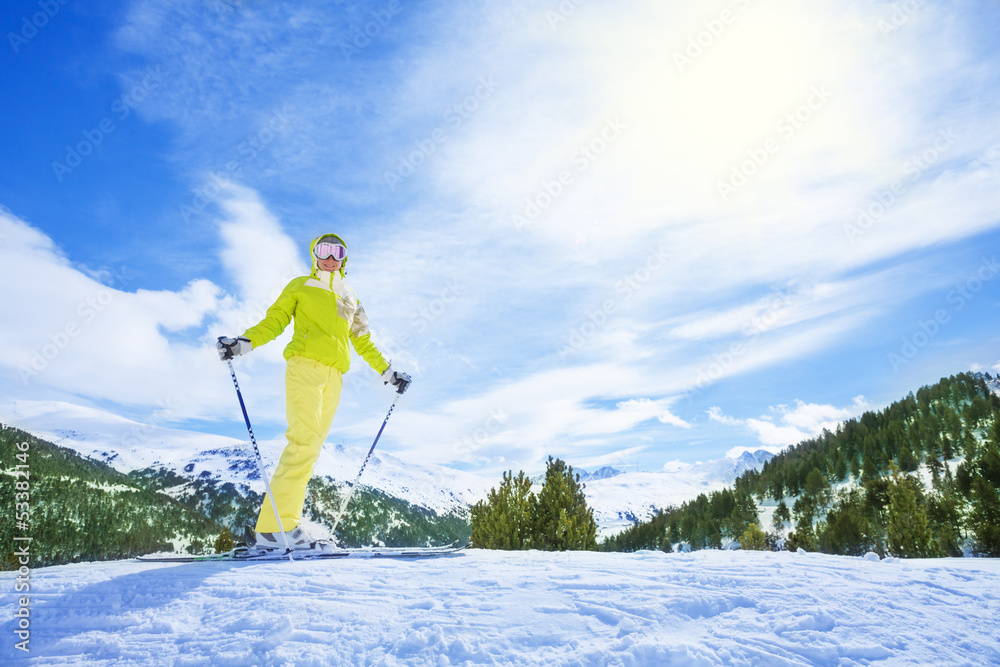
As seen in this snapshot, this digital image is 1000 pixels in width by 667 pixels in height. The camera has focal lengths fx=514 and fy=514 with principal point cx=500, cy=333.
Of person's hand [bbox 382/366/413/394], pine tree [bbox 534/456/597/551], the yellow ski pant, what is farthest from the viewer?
pine tree [bbox 534/456/597/551]

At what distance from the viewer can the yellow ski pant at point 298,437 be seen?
5234 millimetres

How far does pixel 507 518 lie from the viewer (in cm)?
1033

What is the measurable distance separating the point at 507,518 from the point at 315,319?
6360 mm

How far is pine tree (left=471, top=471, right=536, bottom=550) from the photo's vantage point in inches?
395

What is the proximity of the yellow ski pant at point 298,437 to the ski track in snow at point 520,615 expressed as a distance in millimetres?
1511

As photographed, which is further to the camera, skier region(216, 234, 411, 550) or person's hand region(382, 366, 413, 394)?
person's hand region(382, 366, 413, 394)

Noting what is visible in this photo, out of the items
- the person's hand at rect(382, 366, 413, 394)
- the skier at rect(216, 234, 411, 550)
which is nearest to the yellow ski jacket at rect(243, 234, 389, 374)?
the skier at rect(216, 234, 411, 550)

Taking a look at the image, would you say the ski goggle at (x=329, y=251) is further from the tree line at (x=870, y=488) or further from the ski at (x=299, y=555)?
the tree line at (x=870, y=488)

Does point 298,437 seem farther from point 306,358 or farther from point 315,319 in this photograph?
point 315,319

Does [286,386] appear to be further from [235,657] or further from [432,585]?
[235,657]

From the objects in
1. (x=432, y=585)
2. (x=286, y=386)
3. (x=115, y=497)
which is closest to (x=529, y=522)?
(x=286, y=386)

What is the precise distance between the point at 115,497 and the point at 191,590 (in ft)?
379

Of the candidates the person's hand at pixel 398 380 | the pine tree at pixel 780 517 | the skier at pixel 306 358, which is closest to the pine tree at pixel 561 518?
the person's hand at pixel 398 380

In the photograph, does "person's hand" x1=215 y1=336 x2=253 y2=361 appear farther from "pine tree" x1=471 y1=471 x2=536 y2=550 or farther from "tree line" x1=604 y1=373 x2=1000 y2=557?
"tree line" x1=604 y1=373 x2=1000 y2=557
